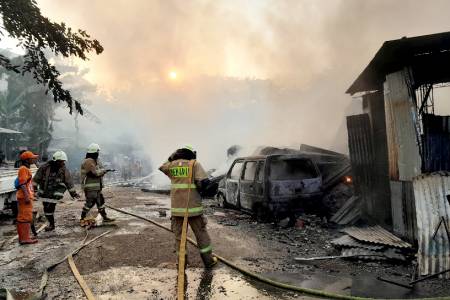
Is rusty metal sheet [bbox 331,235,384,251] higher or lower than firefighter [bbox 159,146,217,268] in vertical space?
lower

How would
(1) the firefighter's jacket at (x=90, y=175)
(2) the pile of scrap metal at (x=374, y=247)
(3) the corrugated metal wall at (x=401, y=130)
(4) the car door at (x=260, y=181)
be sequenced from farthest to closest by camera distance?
(1) the firefighter's jacket at (x=90, y=175) < (4) the car door at (x=260, y=181) < (3) the corrugated metal wall at (x=401, y=130) < (2) the pile of scrap metal at (x=374, y=247)

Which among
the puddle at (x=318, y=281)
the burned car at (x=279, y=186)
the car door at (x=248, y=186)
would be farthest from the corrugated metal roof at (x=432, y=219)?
the car door at (x=248, y=186)

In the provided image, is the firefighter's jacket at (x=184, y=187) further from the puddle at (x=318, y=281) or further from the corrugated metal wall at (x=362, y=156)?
the corrugated metal wall at (x=362, y=156)

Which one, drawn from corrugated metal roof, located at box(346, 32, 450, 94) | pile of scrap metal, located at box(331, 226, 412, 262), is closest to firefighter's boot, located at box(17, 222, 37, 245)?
pile of scrap metal, located at box(331, 226, 412, 262)

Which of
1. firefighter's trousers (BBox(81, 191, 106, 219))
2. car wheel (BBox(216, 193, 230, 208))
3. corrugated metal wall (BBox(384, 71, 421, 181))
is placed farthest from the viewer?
car wheel (BBox(216, 193, 230, 208))

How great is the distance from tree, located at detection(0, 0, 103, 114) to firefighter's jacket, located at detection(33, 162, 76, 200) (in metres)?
3.72

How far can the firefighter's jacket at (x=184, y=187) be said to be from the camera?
5.21m

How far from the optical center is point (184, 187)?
5.25 meters

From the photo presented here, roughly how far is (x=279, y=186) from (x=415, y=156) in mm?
2917

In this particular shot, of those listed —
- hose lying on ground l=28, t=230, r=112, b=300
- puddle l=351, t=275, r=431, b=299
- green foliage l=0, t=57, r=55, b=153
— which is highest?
green foliage l=0, t=57, r=55, b=153

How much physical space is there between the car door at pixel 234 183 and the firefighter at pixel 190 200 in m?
4.47

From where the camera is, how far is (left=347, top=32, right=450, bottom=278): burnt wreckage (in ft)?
17.1

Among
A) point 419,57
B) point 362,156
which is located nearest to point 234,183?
point 362,156

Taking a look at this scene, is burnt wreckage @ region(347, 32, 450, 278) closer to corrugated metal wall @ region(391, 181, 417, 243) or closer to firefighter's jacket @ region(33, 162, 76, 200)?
corrugated metal wall @ region(391, 181, 417, 243)
